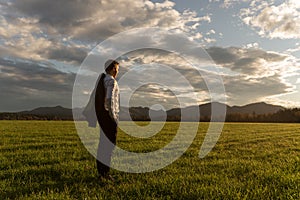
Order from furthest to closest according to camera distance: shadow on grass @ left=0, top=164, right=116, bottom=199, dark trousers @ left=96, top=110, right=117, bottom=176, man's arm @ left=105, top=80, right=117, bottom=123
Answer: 1. dark trousers @ left=96, top=110, right=117, bottom=176
2. man's arm @ left=105, top=80, right=117, bottom=123
3. shadow on grass @ left=0, top=164, right=116, bottom=199

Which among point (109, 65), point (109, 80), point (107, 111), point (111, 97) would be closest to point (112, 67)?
point (109, 65)

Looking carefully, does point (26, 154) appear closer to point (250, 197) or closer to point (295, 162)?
point (250, 197)

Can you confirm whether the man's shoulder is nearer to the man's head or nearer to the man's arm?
the man's arm

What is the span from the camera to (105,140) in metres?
7.20

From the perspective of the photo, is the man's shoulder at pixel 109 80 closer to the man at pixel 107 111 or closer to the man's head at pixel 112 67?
the man at pixel 107 111

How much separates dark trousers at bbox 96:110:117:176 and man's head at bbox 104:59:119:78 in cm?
103

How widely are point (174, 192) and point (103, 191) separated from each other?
4.71 feet

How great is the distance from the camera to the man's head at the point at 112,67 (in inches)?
287

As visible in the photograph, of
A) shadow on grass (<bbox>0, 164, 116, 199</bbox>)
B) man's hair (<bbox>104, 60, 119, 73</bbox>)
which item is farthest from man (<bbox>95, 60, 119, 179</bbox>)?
shadow on grass (<bbox>0, 164, 116, 199</bbox>)

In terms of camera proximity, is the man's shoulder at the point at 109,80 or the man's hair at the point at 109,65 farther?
the man's hair at the point at 109,65

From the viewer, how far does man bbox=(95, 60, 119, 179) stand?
274 inches

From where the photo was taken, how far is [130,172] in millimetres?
7746

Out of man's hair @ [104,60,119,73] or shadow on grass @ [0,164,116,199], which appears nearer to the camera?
shadow on grass @ [0,164,116,199]

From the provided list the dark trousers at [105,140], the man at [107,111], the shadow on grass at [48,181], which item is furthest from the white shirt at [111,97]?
the shadow on grass at [48,181]
